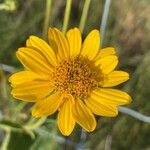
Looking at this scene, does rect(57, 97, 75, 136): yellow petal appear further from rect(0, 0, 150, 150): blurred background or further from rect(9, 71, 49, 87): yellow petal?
rect(0, 0, 150, 150): blurred background

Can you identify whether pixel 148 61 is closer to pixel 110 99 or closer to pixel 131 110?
pixel 131 110

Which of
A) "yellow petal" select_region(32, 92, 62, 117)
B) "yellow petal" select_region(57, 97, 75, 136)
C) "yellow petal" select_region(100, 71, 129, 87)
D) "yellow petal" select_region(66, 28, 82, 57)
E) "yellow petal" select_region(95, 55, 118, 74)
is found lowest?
"yellow petal" select_region(57, 97, 75, 136)

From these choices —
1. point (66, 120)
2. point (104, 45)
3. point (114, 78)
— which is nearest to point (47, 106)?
point (66, 120)

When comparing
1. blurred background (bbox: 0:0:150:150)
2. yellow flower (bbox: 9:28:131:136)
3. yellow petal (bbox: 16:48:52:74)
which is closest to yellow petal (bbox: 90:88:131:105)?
yellow flower (bbox: 9:28:131:136)

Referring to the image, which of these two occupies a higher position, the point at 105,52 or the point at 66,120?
the point at 105,52

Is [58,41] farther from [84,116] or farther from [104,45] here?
[104,45]

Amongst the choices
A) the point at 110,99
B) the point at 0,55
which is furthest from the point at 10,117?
the point at 110,99
